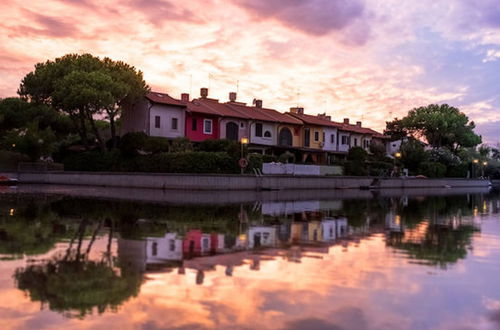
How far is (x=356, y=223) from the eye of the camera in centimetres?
1888

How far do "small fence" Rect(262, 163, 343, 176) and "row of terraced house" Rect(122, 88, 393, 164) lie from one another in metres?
9.76

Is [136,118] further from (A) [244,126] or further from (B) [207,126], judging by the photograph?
(A) [244,126]

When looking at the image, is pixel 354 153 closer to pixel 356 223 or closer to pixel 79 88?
pixel 79 88

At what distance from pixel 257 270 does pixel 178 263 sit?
4.69 feet

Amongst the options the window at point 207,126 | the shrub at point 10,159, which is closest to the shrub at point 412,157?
the window at point 207,126

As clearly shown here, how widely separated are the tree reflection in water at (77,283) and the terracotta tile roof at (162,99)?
43.0 metres

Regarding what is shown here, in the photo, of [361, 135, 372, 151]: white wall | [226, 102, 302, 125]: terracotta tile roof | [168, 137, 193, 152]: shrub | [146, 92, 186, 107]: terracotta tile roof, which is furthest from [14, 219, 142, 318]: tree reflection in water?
[361, 135, 372, 151]: white wall

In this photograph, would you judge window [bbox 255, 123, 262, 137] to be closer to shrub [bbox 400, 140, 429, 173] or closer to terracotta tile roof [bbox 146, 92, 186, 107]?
terracotta tile roof [bbox 146, 92, 186, 107]

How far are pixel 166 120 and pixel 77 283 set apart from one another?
1819 inches

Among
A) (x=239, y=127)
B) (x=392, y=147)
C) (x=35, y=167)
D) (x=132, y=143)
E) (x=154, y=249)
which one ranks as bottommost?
(x=154, y=249)

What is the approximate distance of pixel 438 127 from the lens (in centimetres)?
9138

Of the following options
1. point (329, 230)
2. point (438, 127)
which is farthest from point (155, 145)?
point (438, 127)

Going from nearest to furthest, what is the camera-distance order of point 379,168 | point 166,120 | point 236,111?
point 166,120
point 236,111
point 379,168

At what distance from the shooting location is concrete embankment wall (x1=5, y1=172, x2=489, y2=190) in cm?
3925
